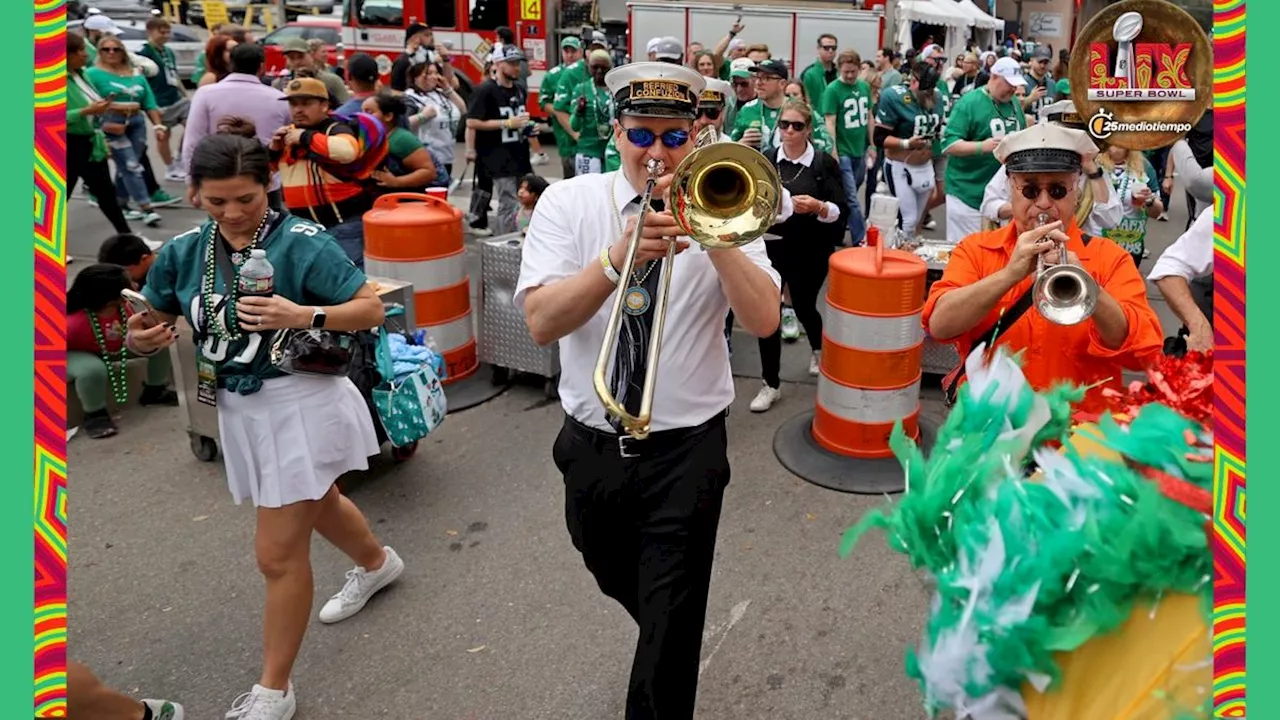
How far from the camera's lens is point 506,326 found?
6.23 metres

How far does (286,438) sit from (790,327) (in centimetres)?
489

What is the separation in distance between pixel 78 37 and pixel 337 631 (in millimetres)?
6915

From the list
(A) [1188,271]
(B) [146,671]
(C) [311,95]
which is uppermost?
(C) [311,95]

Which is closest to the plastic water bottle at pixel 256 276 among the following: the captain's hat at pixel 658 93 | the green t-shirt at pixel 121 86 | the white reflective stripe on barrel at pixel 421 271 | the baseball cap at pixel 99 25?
the captain's hat at pixel 658 93

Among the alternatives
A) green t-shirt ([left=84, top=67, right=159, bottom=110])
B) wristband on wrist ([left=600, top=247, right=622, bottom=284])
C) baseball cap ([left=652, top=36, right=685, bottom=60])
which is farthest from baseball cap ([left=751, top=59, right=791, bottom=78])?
green t-shirt ([left=84, top=67, right=159, bottom=110])

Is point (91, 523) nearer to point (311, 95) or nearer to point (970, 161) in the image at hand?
point (311, 95)

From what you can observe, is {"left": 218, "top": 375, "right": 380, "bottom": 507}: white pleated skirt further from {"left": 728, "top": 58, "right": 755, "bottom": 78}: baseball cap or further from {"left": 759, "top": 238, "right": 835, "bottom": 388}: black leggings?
{"left": 728, "top": 58, "right": 755, "bottom": 78}: baseball cap

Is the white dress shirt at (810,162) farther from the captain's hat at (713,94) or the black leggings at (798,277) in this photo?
the captain's hat at (713,94)

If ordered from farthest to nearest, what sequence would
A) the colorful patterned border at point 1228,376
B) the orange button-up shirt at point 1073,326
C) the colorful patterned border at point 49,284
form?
1. the orange button-up shirt at point 1073,326
2. the colorful patterned border at point 49,284
3. the colorful patterned border at point 1228,376

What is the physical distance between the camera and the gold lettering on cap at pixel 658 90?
2627mm

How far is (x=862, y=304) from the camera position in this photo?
202 inches

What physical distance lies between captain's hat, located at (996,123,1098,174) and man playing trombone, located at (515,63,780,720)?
0.82 m

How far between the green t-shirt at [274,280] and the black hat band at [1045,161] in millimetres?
2135

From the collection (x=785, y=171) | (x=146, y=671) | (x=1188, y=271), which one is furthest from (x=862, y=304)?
(x=146, y=671)
